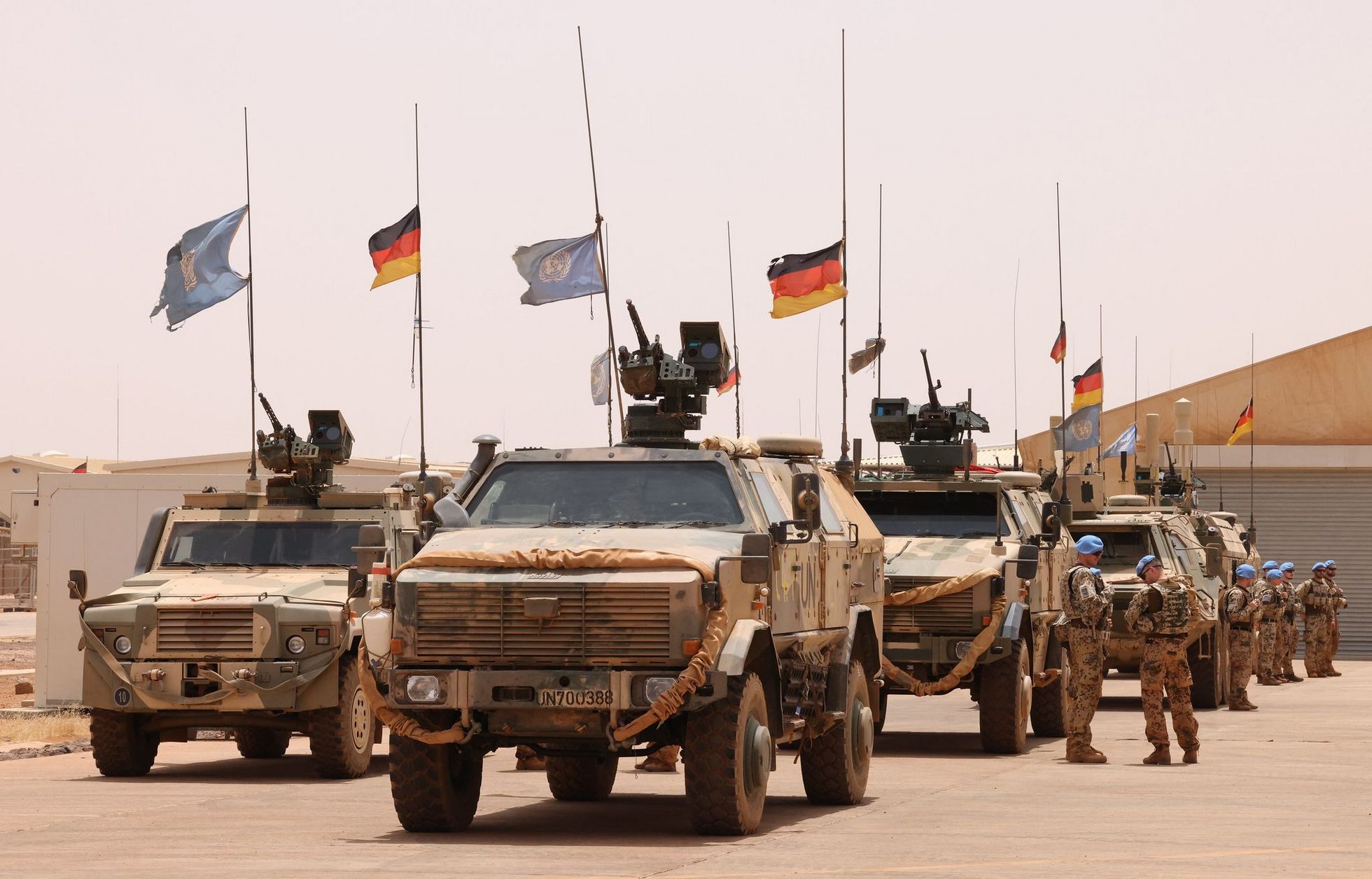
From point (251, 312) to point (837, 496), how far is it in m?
8.37

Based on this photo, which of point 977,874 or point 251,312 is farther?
point 251,312

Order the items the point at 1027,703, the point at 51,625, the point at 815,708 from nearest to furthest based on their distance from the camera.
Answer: the point at 815,708 → the point at 1027,703 → the point at 51,625

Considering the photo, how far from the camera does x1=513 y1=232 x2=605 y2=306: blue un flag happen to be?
22.8m

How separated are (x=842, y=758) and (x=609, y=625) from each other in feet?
9.25

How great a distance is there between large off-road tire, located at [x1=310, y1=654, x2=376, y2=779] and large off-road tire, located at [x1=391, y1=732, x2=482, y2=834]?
13.8ft

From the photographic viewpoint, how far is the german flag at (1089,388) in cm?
3700

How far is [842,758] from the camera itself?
13453 mm

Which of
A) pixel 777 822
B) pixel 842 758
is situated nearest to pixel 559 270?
pixel 842 758

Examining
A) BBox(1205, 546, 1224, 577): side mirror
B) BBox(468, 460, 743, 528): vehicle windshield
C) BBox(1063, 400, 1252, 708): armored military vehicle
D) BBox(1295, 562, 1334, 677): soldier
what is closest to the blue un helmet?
BBox(468, 460, 743, 528): vehicle windshield

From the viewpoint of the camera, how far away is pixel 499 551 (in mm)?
11484

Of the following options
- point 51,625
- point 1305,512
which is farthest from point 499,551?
point 1305,512

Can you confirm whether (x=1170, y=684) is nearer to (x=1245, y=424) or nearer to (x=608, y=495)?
(x=608, y=495)

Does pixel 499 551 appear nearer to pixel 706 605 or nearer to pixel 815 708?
pixel 706 605

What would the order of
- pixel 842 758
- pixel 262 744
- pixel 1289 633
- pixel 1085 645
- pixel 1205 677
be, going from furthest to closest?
pixel 1289 633 < pixel 1205 677 < pixel 262 744 < pixel 1085 645 < pixel 842 758
